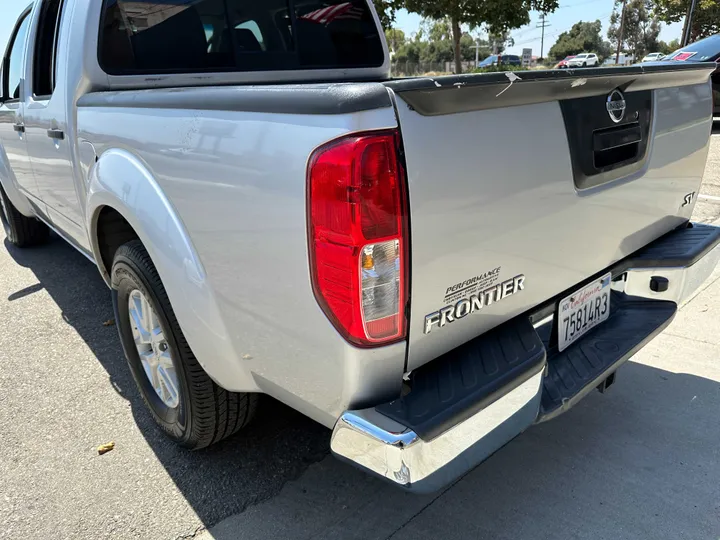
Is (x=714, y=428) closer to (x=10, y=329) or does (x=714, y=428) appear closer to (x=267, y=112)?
(x=267, y=112)

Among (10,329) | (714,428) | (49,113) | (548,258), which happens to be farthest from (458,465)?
(10,329)

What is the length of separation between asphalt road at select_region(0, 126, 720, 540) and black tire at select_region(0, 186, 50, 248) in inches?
107

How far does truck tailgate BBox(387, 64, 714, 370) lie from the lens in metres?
1.50

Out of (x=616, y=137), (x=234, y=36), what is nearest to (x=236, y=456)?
(x=616, y=137)

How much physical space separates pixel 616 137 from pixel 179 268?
157 cm

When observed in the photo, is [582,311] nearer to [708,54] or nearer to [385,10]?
[708,54]

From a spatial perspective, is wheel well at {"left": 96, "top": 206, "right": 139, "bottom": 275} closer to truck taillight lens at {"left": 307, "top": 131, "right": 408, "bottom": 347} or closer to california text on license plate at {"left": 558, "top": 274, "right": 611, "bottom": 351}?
truck taillight lens at {"left": 307, "top": 131, "right": 408, "bottom": 347}

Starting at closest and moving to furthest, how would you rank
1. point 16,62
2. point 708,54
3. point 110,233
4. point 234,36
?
1. point 110,233
2. point 234,36
3. point 16,62
4. point 708,54

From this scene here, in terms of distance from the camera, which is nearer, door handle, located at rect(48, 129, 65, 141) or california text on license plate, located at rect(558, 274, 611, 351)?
california text on license plate, located at rect(558, 274, 611, 351)

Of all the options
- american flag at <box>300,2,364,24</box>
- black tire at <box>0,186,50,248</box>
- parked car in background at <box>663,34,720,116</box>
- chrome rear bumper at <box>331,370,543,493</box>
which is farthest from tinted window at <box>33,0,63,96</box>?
parked car in background at <box>663,34,720,116</box>

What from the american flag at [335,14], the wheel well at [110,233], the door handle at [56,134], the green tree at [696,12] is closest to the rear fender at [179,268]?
the wheel well at [110,233]

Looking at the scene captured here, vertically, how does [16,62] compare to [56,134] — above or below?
above

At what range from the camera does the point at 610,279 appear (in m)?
2.31

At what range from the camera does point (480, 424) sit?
162 centimetres
